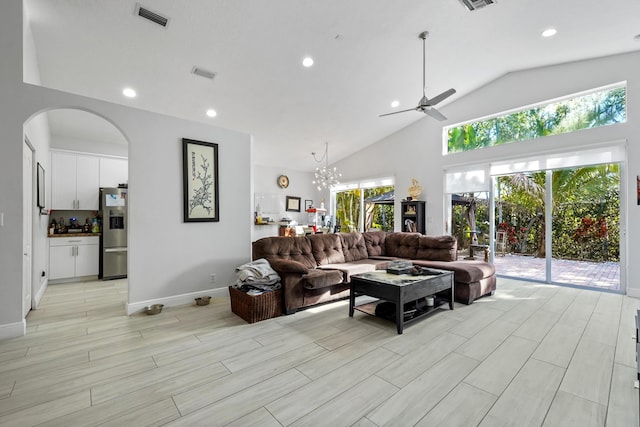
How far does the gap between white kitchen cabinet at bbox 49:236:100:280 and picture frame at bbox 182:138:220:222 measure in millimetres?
3031

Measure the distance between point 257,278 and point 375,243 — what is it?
2.74 metres

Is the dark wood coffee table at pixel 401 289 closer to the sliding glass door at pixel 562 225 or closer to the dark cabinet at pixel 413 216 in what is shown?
the sliding glass door at pixel 562 225

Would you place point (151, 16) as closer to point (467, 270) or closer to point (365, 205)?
point (467, 270)

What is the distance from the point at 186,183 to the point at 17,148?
1.58 meters

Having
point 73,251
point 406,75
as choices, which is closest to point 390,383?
point 406,75

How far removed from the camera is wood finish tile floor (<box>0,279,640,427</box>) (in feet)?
5.69

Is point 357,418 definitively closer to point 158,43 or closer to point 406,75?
point 158,43

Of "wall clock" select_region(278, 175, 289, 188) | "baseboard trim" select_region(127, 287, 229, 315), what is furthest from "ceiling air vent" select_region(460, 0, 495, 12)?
"wall clock" select_region(278, 175, 289, 188)

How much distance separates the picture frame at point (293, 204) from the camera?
9.03m

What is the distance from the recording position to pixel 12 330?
281 cm

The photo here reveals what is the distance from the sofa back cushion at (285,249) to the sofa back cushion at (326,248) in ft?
0.28

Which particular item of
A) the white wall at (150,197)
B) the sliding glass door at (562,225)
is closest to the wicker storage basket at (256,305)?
the white wall at (150,197)

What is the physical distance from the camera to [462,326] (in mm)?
3111

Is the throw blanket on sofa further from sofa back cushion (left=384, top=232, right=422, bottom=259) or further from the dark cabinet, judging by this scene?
the dark cabinet
